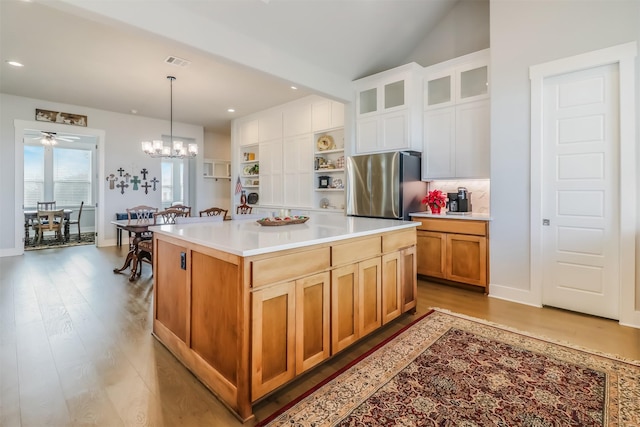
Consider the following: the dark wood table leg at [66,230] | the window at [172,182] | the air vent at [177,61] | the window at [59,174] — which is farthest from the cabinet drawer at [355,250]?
the window at [59,174]

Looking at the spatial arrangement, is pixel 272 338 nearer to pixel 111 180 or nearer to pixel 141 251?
pixel 141 251

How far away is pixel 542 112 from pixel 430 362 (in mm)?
2817

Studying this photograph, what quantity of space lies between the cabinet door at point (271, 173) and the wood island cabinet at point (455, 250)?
3.29 meters

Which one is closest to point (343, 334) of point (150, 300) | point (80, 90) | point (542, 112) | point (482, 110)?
point (150, 300)

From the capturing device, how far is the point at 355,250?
7.32 ft

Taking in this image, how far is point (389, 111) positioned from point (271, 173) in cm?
314

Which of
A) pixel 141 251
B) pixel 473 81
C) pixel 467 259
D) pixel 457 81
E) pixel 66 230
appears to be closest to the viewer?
pixel 467 259

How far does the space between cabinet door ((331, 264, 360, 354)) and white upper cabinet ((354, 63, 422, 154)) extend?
269 cm

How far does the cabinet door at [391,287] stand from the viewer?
2553mm

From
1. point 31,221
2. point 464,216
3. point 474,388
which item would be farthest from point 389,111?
point 31,221

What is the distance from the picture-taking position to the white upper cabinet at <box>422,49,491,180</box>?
3896mm

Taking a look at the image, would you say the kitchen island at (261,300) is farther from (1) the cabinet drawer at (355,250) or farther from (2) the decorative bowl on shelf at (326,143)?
(2) the decorative bowl on shelf at (326,143)

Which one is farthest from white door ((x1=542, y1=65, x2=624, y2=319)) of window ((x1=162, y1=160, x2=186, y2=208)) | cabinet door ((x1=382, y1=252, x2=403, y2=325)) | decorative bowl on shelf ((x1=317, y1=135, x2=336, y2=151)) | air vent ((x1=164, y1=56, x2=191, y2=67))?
window ((x1=162, y1=160, x2=186, y2=208))

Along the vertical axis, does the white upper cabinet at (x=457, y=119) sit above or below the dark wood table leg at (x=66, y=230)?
above
